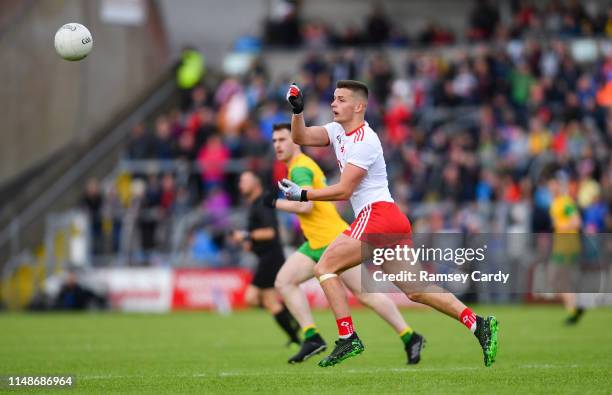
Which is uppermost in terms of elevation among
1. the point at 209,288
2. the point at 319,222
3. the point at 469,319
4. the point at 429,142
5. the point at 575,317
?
the point at 319,222

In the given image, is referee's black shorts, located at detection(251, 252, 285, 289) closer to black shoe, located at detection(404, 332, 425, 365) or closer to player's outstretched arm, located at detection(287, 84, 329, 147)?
black shoe, located at detection(404, 332, 425, 365)

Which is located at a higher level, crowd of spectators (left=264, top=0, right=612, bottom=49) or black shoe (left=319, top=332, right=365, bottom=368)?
crowd of spectators (left=264, top=0, right=612, bottom=49)

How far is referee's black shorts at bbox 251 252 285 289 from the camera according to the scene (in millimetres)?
16422

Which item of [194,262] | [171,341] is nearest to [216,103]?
[194,262]

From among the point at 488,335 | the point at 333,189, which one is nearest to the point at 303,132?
the point at 333,189

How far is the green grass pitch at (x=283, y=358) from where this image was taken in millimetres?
10242

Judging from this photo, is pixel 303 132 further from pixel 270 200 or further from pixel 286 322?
pixel 286 322

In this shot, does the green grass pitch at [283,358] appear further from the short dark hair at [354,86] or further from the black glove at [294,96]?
the short dark hair at [354,86]

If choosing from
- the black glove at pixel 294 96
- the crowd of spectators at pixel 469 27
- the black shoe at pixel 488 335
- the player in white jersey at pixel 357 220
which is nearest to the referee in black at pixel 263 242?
the player in white jersey at pixel 357 220

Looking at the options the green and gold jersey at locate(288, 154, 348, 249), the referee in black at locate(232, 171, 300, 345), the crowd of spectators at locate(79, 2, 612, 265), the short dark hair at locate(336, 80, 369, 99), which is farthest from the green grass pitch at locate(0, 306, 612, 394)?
the crowd of spectators at locate(79, 2, 612, 265)

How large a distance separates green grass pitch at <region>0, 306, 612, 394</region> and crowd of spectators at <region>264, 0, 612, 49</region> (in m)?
11.4

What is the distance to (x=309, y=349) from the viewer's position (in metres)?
13.0

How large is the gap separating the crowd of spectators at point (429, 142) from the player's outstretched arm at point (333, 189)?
14.6m

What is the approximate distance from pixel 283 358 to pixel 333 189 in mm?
3370
